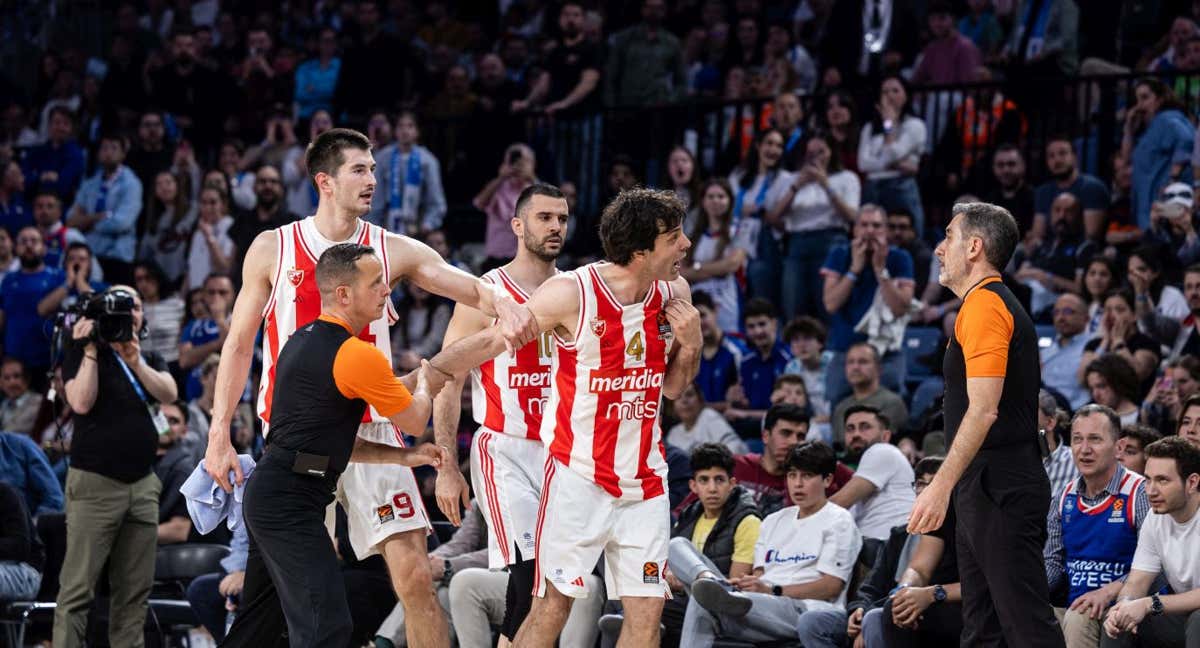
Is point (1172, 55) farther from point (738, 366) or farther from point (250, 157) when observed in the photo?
point (250, 157)

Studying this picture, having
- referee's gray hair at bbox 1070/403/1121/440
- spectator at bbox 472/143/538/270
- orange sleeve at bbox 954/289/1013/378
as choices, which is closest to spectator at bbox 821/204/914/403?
spectator at bbox 472/143/538/270

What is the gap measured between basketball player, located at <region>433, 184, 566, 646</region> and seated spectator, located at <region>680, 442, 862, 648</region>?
1.41 metres

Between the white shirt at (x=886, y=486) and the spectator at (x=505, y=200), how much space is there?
5.74 meters

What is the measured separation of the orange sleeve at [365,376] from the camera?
20.7ft

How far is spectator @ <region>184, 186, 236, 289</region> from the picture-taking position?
15.0m

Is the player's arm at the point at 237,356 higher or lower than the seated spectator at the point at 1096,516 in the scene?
higher

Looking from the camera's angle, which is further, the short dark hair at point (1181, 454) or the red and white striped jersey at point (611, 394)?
the short dark hair at point (1181, 454)

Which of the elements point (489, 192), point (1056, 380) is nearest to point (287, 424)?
point (1056, 380)

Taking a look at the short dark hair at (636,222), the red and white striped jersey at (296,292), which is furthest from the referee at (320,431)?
the short dark hair at (636,222)

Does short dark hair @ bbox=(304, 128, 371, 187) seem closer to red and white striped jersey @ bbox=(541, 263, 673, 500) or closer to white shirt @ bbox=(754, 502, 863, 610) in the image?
red and white striped jersey @ bbox=(541, 263, 673, 500)

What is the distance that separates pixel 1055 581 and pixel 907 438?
2163 mm

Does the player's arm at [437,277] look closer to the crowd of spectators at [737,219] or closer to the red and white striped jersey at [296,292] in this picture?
the red and white striped jersey at [296,292]

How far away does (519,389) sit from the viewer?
24.0 feet

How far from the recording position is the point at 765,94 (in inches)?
587
